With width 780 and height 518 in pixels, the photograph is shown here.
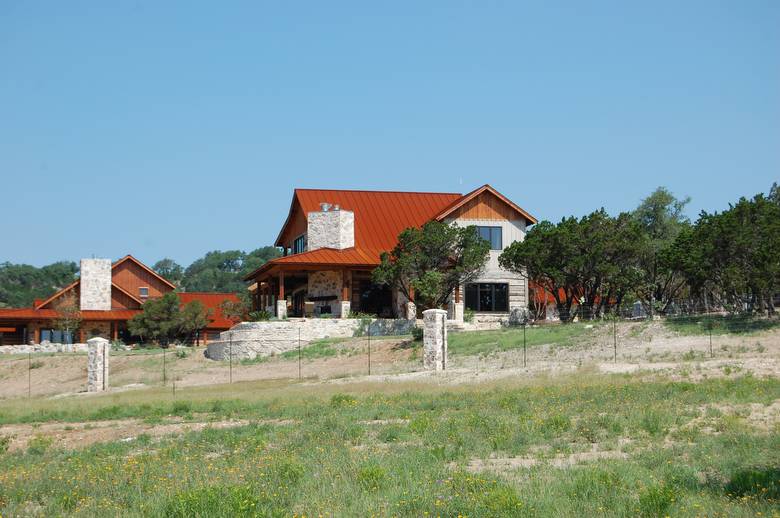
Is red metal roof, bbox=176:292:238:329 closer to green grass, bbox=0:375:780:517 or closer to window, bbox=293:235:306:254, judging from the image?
window, bbox=293:235:306:254

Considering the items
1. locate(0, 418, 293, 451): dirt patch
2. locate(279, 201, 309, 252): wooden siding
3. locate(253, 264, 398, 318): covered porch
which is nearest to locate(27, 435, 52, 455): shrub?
locate(0, 418, 293, 451): dirt patch

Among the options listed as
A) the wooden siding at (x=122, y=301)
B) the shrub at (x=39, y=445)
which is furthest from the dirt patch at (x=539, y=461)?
the wooden siding at (x=122, y=301)

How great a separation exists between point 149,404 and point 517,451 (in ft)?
50.0

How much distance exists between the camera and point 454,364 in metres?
37.8

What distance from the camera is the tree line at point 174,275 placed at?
434 ft

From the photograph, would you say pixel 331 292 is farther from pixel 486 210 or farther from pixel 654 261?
pixel 654 261

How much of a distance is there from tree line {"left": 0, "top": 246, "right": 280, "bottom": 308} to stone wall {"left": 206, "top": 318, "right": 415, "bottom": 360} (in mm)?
72671

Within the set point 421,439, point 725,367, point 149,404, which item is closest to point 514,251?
point 725,367

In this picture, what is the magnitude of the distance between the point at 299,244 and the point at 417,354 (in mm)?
19953

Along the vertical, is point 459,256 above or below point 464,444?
above

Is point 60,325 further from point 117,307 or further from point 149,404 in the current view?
point 149,404

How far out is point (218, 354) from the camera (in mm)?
49094

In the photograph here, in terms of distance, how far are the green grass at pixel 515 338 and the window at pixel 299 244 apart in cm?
1647

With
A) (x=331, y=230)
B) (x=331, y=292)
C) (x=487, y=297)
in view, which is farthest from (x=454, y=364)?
(x=331, y=230)
